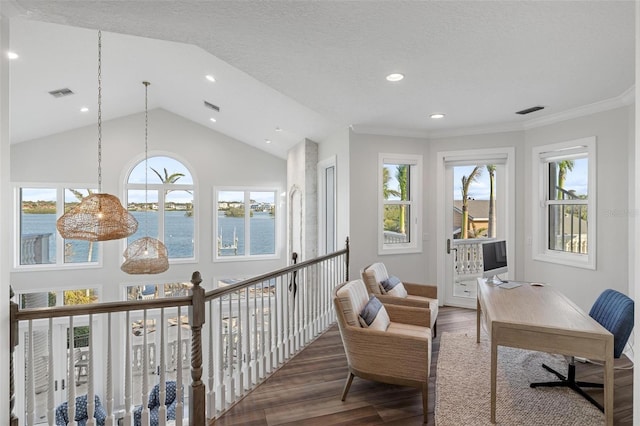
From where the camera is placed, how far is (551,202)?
4.43 metres

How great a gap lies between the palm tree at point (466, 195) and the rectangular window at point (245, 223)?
4.34 m

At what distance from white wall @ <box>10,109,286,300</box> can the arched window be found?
19 cm

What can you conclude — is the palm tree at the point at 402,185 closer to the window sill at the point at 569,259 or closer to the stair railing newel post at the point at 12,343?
the window sill at the point at 569,259

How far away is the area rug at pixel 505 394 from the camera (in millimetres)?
2434

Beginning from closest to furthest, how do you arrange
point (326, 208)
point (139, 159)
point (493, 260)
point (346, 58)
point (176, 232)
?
point (346, 58), point (493, 260), point (326, 208), point (139, 159), point (176, 232)

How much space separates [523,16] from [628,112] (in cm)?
245

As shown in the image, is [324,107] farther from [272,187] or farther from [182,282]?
[182,282]

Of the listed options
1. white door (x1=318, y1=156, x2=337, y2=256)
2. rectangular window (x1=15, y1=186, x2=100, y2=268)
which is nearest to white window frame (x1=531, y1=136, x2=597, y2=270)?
white door (x1=318, y1=156, x2=337, y2=256)

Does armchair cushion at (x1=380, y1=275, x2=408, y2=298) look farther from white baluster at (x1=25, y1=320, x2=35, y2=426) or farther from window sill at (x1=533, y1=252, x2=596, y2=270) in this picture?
white baluster at (x1=25, y1=320, x2=35, y2=426)

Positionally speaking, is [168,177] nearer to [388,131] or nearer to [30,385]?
[388,131]

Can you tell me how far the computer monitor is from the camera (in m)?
3.52

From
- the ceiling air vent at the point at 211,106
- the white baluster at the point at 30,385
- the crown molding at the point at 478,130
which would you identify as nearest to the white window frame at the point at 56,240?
the ceiling air vent at the point at 211,106

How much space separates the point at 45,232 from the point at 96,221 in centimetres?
413

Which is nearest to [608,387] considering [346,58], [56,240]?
[346,58]
